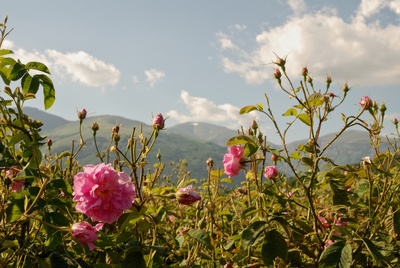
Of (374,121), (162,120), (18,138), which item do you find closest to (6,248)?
(18,138)

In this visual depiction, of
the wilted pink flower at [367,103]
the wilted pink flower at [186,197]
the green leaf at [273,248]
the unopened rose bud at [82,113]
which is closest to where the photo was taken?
the wilted pink flower at [186,197]

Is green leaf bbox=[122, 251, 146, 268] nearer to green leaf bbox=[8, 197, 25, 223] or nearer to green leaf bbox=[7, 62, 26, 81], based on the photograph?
green leaf bbox=[8, 197, 25, 223]

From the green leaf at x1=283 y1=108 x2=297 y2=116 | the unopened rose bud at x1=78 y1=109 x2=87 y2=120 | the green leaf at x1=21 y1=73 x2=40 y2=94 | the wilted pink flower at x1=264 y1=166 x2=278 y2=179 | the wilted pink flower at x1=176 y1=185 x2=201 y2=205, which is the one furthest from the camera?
the unopened rose bud at x1=78 y1=109 x2=87 y2=120

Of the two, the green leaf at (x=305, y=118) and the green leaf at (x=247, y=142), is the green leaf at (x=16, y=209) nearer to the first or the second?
the green leaf at (x=247, y=142)

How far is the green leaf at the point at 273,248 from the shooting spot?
130 centimetres

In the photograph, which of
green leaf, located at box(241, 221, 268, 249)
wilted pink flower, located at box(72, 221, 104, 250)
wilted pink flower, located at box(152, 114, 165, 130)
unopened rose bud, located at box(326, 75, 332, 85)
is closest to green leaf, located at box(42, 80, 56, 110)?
wilted pink flower, located at box(152, 114, 165, 130)

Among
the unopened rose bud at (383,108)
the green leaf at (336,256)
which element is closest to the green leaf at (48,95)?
the green leaf at (336,256)

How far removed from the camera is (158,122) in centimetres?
139

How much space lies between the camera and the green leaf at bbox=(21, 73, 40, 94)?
1478mm

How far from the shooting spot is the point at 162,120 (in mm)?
1418

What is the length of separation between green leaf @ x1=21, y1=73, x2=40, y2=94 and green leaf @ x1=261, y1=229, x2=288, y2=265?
124cm

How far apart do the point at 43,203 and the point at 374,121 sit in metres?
1.81

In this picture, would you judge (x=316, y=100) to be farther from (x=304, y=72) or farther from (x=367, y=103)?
(x=304, y=72)

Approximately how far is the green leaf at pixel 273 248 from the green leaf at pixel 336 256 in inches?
5.8
